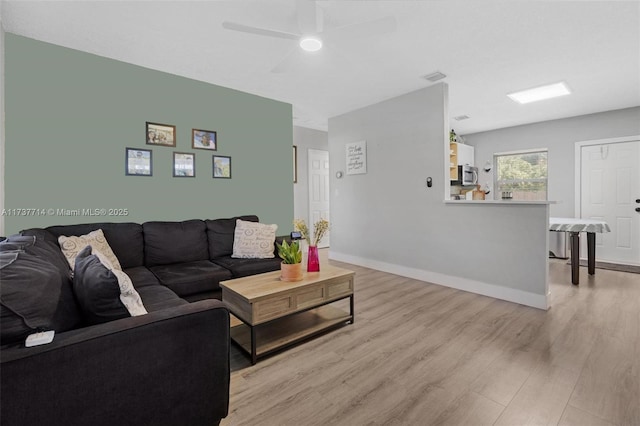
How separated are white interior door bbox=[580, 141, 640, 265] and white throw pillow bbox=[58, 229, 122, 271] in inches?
264

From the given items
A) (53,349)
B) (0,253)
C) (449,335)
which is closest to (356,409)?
(449,335)

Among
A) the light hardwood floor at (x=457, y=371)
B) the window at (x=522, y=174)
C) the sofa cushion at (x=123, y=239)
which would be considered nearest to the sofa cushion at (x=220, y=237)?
the sofa cushion at (x=123, y=239)

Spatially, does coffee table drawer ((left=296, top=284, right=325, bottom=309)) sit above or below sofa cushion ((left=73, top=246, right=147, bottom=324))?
below

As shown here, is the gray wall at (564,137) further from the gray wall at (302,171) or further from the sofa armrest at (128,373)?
the sofa armrest at (128,373)

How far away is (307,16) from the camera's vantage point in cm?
206

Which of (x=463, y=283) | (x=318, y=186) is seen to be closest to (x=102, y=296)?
(x=463, y=283)

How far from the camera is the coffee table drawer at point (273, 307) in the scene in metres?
2.05

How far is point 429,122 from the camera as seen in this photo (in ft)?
12.5

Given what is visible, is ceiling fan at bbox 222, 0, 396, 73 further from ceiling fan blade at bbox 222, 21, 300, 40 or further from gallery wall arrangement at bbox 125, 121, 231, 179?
gallery wall arrangement at bbox 125, 121, 231, 179

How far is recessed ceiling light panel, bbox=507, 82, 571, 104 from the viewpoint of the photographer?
A: 147 inches

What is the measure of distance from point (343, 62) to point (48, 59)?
2834 millimetres

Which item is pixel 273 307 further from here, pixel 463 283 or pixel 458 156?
pixel 458 156

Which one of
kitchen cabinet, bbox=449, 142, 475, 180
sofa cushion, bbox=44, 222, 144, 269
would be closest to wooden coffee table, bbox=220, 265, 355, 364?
sofa cushion, bbox=44, 222, 144, 269

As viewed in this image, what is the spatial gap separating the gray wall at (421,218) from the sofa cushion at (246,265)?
197 centimetres
